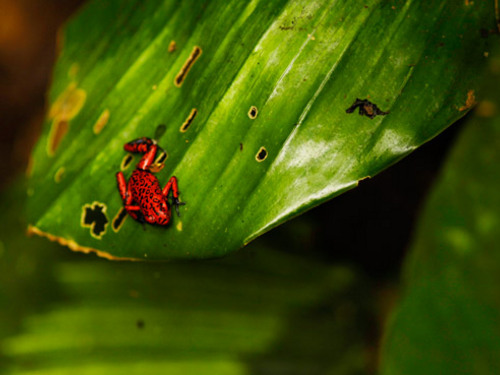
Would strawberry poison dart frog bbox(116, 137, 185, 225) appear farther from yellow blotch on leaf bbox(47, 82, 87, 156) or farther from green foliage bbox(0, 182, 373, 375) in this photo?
green foliage bbox(0, 182, 373, 375)

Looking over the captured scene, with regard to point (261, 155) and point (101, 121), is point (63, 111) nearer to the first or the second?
point (101, 121)

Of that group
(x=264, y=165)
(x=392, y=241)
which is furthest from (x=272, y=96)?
(x=392, y=241)

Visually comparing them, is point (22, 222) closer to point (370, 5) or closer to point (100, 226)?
point (100, 226)

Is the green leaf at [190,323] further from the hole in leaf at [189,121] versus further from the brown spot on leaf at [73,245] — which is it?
the hole in leaf at [189,121]

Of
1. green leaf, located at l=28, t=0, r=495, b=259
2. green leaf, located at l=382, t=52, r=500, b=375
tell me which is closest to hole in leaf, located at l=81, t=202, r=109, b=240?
green leaf, located at l=28, t=0, r=495, b=259

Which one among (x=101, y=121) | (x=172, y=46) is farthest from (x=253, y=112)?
(x=101, y=121)

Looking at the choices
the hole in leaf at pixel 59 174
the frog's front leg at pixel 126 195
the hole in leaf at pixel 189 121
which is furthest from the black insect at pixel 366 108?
the hole in leaf at pixel 59 174
